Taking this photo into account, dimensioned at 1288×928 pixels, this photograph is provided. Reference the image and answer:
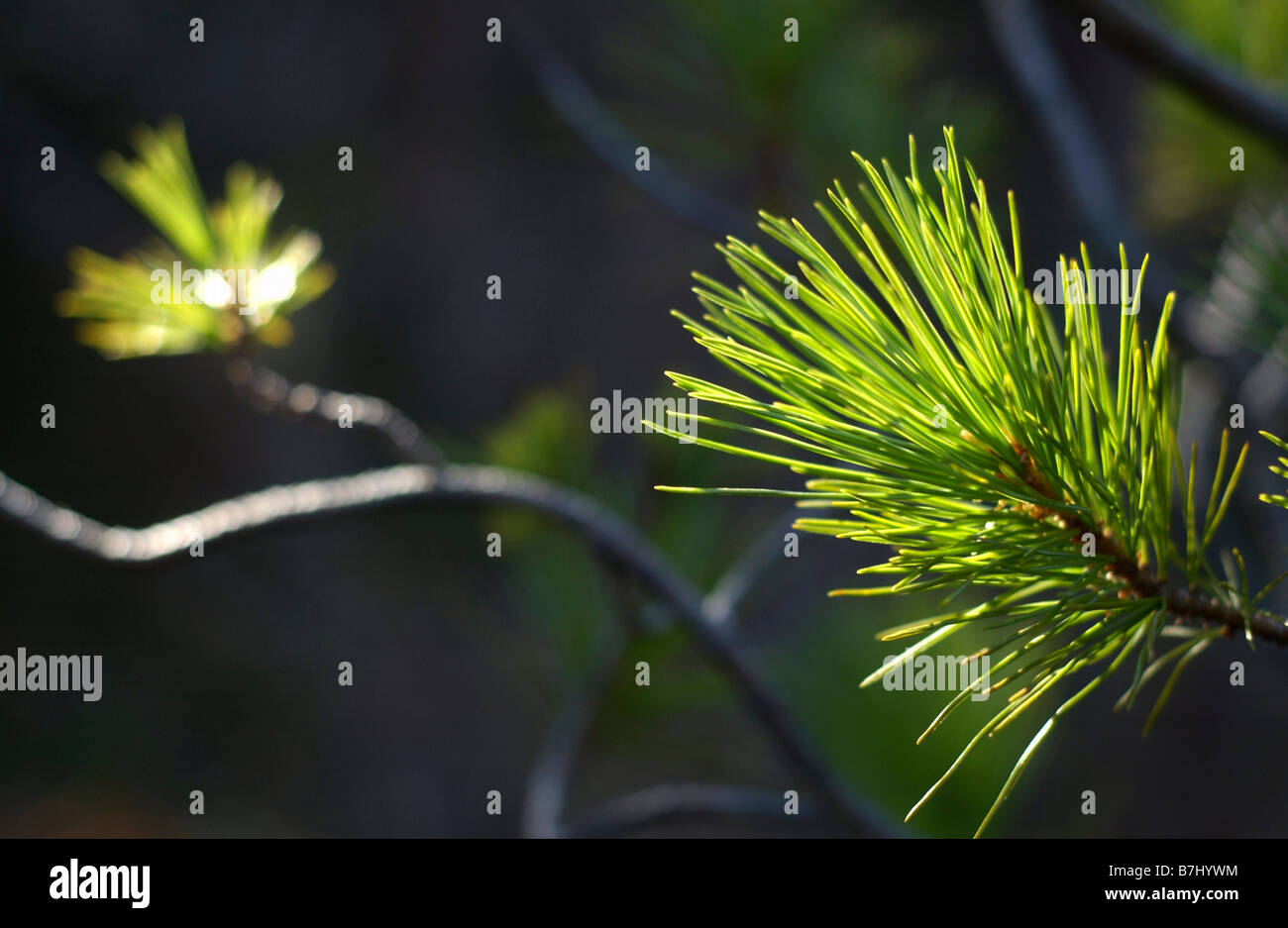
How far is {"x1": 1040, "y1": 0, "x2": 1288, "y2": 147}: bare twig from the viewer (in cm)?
33

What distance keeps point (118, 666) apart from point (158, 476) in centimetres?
35

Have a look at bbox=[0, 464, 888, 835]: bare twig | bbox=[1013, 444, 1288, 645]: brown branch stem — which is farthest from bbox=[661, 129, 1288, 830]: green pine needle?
bbox=[0, 464, 888, 835]: bare twig

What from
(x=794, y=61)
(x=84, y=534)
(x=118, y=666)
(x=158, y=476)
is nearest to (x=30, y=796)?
(x=118, y=666)

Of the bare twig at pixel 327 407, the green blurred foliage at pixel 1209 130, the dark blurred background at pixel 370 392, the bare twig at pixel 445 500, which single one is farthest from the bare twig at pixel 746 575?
the dark blurred background at pixel 370 392

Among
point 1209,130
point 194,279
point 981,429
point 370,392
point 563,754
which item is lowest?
point 563,754

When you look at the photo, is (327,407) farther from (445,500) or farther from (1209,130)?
(1209,130)

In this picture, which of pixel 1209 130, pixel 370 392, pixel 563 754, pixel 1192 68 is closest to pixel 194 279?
pixel 563 754

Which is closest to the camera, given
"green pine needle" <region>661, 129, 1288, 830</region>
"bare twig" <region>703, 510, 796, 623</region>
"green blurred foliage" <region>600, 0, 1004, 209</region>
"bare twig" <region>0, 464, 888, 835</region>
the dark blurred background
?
"green pine needle" <region>661, 129, 1288, 830</region>

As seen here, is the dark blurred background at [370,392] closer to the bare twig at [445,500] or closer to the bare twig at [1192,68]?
the bare twig at [445,500]

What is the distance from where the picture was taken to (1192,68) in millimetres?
339

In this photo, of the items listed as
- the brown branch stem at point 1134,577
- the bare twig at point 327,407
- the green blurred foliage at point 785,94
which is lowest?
the brown branch stem at point 1134,577

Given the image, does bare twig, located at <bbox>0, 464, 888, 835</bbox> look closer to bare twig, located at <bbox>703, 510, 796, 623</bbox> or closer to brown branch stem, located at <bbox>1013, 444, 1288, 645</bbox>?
bare twig, located at <bbox>703, 510, 796, 623</bbox>

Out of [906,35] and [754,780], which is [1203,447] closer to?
[906,35]

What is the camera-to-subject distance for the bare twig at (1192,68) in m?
0.33
